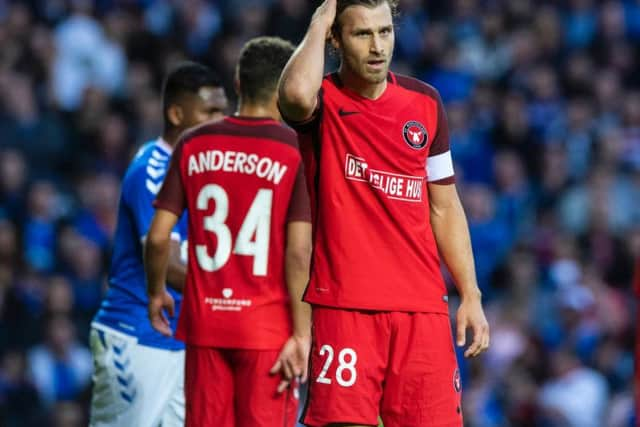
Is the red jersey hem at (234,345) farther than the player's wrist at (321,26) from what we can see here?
Yes

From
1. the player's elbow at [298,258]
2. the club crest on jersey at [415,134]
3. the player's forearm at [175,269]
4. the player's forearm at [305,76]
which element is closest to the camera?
the player's forearm at [305,76]

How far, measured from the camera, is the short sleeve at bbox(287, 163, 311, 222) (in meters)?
6.63

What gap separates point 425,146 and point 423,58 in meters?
10.8

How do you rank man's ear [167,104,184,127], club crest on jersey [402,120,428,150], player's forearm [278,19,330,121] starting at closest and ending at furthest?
player's forearm [278,19,330,121], club crest on jersey [402,120,428,150], man's ear [167,104,184,127]

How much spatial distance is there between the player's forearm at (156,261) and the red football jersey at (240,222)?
0.49ft

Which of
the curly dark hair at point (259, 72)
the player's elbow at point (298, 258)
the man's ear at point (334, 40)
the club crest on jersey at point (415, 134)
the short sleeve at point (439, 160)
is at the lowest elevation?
the player's elbow at point (298, 258)

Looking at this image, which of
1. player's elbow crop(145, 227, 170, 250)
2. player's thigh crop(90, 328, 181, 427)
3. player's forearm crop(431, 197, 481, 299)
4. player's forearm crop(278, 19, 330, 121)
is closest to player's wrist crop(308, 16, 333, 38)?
player's forearm crop(278, 19, 330, 121)

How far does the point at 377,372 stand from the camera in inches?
229

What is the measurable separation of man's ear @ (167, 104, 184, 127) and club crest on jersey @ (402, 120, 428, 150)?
2.07 meters

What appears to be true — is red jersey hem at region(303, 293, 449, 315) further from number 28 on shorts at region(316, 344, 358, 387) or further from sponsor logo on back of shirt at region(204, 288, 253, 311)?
sponsor logo on back of shirt at region(204, 288, 253, 311)

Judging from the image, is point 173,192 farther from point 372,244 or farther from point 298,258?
point 372,244

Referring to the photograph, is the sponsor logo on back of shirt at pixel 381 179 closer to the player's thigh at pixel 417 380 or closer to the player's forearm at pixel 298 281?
the player's thigh at pixel 417 380

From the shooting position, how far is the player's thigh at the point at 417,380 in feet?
19.2

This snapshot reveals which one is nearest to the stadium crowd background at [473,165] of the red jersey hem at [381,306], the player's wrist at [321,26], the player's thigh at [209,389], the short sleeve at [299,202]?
the player's thigh at [209,389]
